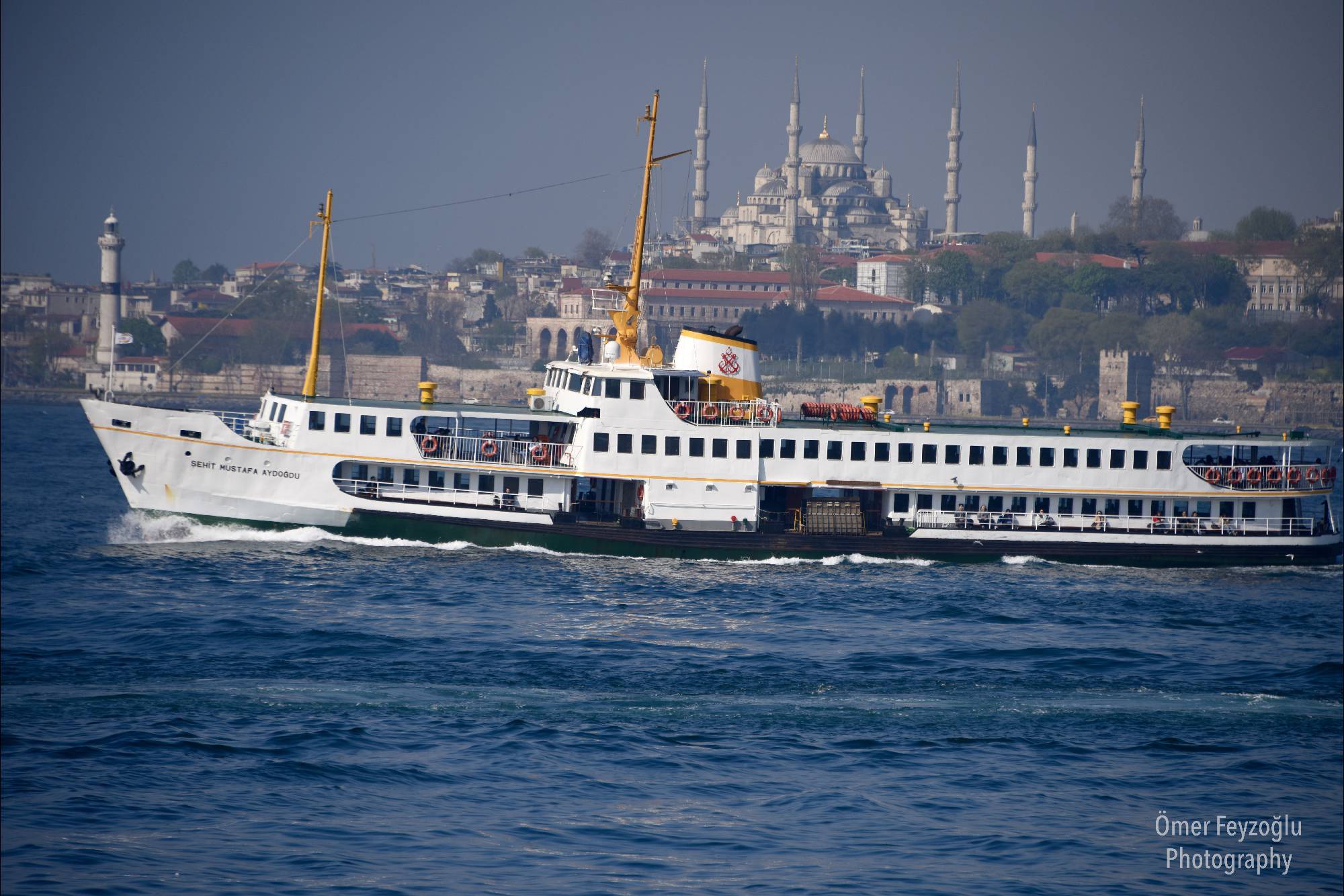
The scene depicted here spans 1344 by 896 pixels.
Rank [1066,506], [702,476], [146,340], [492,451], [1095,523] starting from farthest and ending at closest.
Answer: [146,340] < [1066,506] < [1095,523] < [702,476] < [492,451]

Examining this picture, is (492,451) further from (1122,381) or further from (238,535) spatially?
(1122,381)

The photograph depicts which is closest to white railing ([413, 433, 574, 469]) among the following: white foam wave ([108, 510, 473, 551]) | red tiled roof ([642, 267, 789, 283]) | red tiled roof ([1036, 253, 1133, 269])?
white foam wave ([108, 510, 473, 551])

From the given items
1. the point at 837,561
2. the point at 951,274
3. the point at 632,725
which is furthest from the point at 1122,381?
the point at 632,725

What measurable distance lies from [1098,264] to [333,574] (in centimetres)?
13825

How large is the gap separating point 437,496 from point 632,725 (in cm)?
1397

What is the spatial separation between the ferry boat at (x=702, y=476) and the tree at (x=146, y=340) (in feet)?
378

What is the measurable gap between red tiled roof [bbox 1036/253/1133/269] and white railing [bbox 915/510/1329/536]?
130 metres

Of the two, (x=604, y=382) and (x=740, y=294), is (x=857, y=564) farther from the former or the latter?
(x=740, y=294)

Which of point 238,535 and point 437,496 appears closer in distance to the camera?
point 238,535

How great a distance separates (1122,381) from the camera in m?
132

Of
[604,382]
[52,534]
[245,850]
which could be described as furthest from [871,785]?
[52,534]

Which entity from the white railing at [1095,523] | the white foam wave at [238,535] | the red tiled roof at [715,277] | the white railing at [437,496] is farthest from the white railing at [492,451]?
Result: the red tiled roof at [715,277]

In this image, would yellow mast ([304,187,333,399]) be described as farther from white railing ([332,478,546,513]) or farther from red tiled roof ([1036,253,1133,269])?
red tiled roof ([1036,253,1133,269])

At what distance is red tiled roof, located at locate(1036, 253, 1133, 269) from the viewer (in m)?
162
